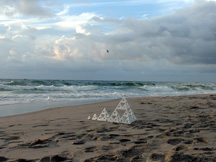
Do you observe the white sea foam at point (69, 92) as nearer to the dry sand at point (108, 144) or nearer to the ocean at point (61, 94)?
the ocean at point (61, 94)

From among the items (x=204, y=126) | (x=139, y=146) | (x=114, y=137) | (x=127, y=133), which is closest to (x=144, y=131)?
(x=127, y=133)

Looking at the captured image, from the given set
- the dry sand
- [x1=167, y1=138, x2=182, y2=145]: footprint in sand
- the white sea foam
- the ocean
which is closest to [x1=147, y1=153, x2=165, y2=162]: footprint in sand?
the dry sand

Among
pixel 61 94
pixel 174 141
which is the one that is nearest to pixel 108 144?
pixel 174 141

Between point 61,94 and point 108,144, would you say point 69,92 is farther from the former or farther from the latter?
point 108,144

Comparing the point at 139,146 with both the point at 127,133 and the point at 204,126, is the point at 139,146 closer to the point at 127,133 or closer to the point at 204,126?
the point at 127,133

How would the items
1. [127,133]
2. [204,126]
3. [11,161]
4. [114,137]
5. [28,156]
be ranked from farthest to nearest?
[204,126], [127,133], [114,137], [28,156], [11,161]

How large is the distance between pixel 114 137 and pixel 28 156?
5.59 feet

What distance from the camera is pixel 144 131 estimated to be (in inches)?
180

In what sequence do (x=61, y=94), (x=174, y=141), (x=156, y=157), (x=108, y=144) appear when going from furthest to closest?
1. (x=61, y=94)
2. (x=174, y=141)
3. (x=108, y=144)
4. (x=156, y=157)

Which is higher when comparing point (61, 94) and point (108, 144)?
point (108, 144)

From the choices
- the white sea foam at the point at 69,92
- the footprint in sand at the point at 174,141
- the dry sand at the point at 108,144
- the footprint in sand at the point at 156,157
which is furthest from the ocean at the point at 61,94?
the footprint in sand at the point at 156,157

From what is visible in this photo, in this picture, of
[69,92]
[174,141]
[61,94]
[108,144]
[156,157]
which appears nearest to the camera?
[156,157]

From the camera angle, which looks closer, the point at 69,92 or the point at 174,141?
the point at 174,141

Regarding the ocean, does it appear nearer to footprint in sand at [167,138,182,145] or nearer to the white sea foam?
the white sea foam
